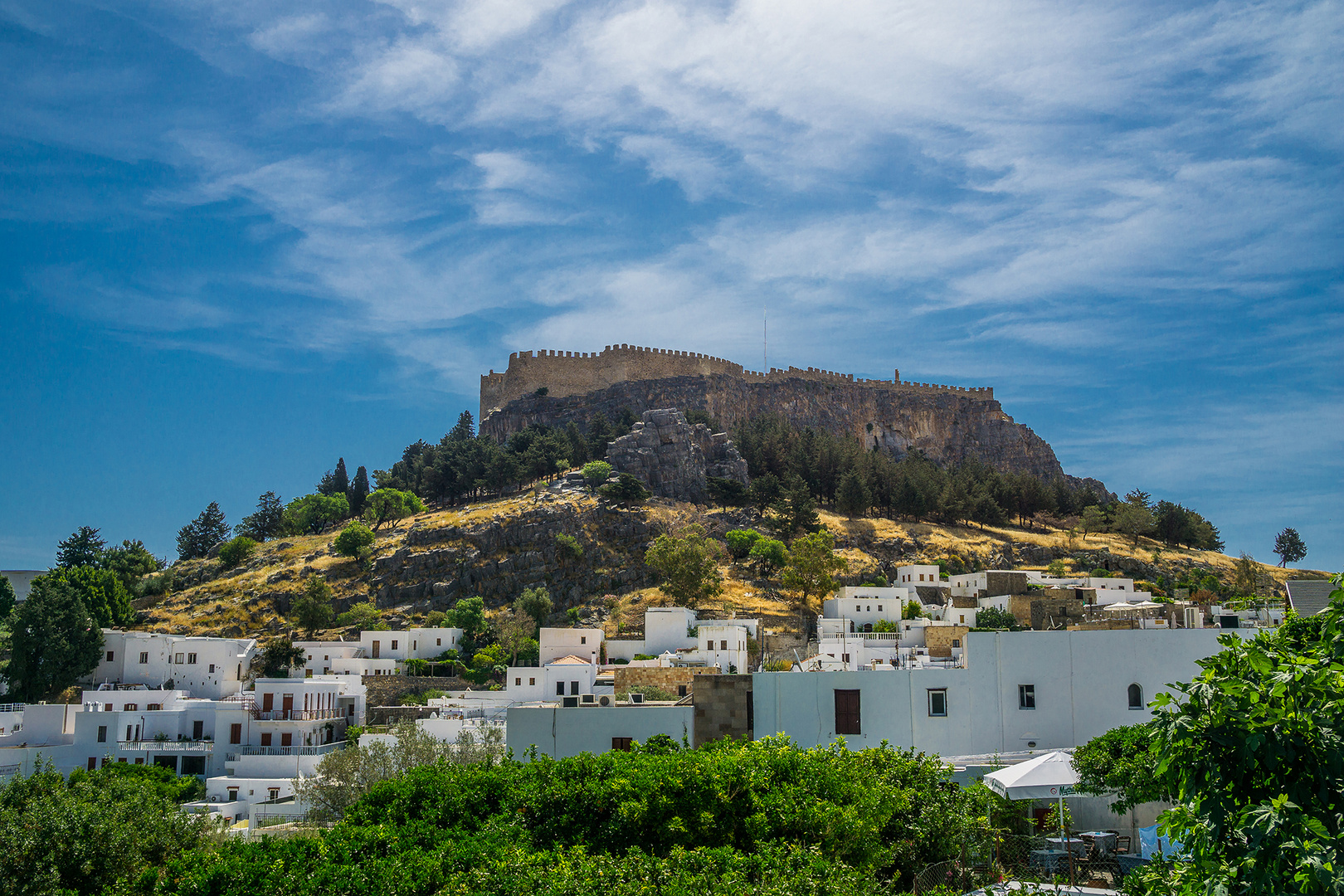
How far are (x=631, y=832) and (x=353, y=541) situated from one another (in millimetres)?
57706

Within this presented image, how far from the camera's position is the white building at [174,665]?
47.7 metres

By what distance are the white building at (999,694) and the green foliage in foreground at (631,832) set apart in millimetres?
5926

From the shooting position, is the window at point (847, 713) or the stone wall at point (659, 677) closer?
the window at point (847, 713)

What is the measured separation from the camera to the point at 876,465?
79750mm

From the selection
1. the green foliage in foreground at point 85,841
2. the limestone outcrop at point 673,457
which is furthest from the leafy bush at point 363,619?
the green foliage in foreground at point 85,841

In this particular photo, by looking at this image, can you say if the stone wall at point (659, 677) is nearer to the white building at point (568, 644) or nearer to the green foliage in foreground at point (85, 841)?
the white building at point (568, 644)

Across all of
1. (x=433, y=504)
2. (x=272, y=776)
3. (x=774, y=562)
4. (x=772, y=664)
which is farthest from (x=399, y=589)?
(x=772, y=664)

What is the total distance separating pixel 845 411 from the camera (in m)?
94.5

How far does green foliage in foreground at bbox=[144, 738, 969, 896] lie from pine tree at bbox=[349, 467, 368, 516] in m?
68.4

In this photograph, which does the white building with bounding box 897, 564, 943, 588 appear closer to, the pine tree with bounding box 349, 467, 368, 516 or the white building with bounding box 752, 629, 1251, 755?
the white building with bounding box 752, 629, 1251, 755

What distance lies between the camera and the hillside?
61062mm

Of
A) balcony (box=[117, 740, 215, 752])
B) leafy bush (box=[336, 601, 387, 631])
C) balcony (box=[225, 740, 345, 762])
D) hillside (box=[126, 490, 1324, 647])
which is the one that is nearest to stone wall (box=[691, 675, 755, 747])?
balcony (box=[225, 740, 345, 762])

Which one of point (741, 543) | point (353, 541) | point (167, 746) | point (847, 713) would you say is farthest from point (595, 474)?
point (847, 713)

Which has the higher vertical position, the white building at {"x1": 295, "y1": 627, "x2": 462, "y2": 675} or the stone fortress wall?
the stone fortress wall
